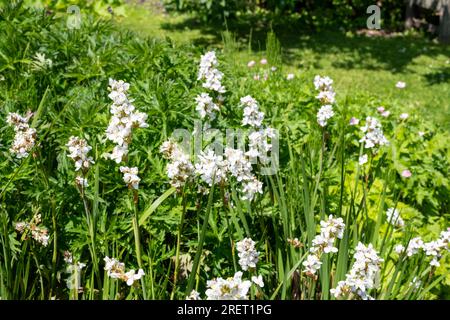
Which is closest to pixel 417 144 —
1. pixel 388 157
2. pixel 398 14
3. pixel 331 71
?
pixel 388 157

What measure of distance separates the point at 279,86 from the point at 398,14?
318 inches

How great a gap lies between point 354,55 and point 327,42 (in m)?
0.87

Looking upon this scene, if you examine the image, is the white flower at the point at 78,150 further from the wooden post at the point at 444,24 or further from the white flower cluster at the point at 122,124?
the wooden post at the point at 444,24

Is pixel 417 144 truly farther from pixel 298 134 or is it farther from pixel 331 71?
pixel 331 71

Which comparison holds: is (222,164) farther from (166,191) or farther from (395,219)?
(395,219)

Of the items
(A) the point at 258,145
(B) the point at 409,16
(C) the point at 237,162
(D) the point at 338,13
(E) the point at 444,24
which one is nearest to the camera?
(C) the point at 237,162

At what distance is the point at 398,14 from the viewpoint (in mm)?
11391

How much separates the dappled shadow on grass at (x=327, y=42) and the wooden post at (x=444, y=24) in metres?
0.24

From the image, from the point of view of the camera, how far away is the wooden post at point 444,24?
9911mm

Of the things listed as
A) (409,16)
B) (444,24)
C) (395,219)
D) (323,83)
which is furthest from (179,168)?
(409,16)

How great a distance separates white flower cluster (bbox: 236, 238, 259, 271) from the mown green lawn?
5.21 m

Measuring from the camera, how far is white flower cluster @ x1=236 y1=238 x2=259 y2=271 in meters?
1.92

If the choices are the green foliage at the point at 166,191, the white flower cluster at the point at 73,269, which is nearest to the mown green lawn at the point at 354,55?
the green foliage at the point at 166,191

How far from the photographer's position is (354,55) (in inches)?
373
